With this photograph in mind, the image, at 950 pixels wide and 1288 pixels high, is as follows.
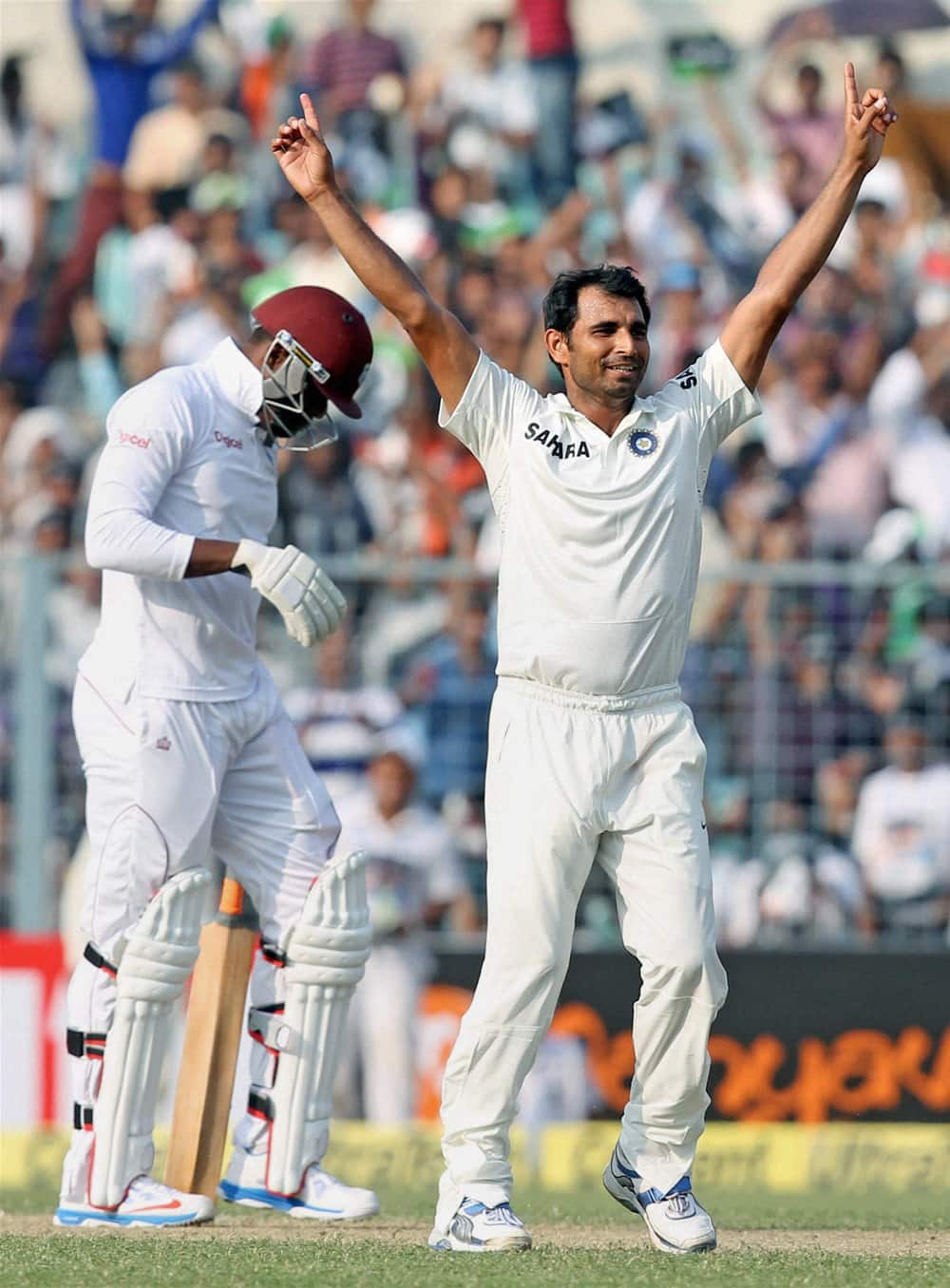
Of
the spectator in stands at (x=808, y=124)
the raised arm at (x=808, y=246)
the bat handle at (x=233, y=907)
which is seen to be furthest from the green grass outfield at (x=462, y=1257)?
the spectator in stands at (x=808, y=124)

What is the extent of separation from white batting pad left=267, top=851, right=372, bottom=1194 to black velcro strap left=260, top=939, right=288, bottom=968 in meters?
0.03

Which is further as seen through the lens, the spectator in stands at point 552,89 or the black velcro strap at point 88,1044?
the spectator in stands at point 552,89

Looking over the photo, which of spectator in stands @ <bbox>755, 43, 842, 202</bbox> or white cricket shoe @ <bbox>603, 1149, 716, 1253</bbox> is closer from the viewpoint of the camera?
white cricket shoe @ <bbox>603, 1149, 716, 1253</bbox>

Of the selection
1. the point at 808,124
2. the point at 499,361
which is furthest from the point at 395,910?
the point at 808,124

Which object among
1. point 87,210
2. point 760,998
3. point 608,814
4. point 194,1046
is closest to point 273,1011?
point 194,1046

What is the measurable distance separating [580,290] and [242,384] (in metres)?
1.27

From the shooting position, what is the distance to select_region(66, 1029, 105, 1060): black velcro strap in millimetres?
6242

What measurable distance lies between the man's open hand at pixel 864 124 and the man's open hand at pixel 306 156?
1.30m

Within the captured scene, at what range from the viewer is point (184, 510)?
20.9 feet

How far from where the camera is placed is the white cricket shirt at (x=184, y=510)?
6.24 metres

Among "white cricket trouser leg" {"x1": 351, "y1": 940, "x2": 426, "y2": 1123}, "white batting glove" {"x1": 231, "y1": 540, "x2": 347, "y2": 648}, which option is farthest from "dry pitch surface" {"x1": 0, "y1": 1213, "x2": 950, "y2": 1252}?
"white cricket trouser leg" {"x1": 351, "y1": 940, "x2": 426, "y2": 1123}

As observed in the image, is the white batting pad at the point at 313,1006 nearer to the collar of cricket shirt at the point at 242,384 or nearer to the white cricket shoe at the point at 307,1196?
the white cricket shoe at the point at 307,1196

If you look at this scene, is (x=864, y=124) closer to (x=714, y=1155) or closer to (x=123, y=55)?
(x=714, y=1155)

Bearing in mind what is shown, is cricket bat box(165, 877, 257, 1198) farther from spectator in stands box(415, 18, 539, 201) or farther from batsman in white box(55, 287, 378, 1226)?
spectator in stands box(415, 18, 539, 201)
